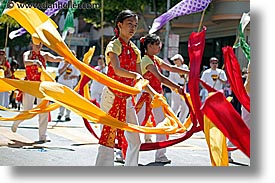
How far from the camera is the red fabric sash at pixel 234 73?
441 centimetres

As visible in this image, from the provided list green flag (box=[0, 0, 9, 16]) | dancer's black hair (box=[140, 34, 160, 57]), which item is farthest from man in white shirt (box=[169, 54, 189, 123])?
green flag (box=[0, 0, 9, 16])

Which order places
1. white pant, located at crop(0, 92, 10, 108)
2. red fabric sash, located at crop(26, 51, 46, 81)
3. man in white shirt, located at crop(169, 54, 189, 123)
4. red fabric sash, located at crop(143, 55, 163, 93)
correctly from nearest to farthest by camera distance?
red fabric sash, located at crop(143, 55, 163, 93) < red fabric sash, located at crop(26, 51, 46, 81) < man in white shirt, located at crop(169, 54, 189, 123) < white pant, located at crop(0, 92, 10, 108)

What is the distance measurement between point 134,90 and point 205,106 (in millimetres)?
634

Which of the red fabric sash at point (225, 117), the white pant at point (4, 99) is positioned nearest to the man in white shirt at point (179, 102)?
the white pant at point (4, 99)

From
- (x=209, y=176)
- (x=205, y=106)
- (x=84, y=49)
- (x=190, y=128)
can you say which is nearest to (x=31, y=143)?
(x=190, y=128)

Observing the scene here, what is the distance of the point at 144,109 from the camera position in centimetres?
562

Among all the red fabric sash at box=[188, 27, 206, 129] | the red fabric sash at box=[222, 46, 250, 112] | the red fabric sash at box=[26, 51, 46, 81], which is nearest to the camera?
the red fabric sash at box=[188, 27, 206, 129]

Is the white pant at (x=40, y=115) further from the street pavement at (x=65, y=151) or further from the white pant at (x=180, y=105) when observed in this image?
the white pant at (x=180, y=105)

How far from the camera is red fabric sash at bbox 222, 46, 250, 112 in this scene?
441cm

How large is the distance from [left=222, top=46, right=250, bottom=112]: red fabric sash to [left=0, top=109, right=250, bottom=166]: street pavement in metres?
0.47

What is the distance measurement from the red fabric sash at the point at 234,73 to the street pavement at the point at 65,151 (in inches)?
18.7

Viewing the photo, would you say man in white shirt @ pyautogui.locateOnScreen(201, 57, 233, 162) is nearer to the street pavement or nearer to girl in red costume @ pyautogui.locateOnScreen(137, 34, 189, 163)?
the street pavement

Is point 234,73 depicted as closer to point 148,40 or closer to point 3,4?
point 148,40
